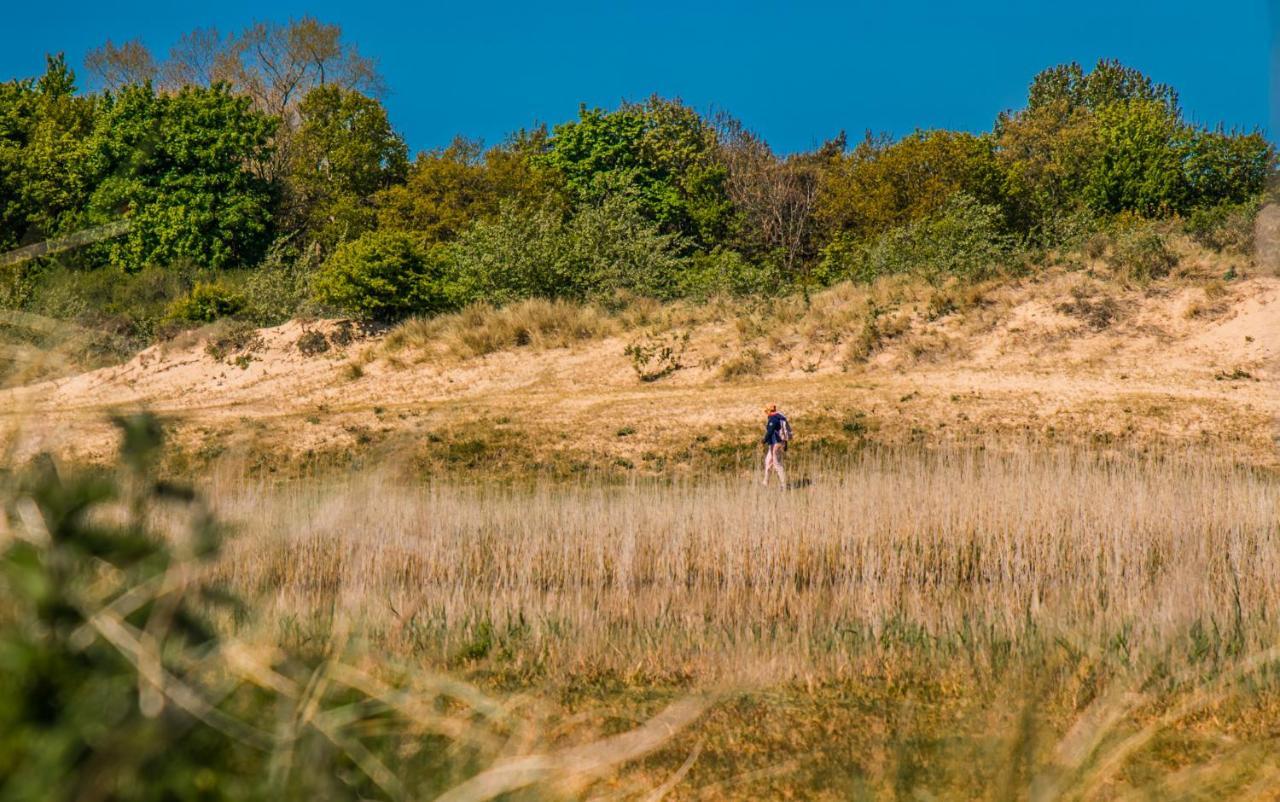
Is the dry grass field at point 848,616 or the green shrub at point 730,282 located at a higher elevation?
the green shrub at point 730,282

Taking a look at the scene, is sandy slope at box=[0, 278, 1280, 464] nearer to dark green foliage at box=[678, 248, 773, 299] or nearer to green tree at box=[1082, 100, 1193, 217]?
dark green foliage at box=[678, 248, 773, 299]

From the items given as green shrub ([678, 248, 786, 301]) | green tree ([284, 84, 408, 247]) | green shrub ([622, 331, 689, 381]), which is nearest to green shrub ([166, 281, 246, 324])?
green shrub ([678, 248, 786, 301])

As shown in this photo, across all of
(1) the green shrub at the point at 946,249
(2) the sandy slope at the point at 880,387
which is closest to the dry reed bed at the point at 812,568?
(2) the sandy slope at the point at 880,387

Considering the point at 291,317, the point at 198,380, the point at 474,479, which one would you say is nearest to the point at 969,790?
the point at 474,479

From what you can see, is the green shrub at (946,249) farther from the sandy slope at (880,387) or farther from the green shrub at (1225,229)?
the green shrub at (1225,229)

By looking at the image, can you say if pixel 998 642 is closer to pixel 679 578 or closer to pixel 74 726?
pixel 679 578

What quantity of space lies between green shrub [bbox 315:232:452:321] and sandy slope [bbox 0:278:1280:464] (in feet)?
6.69

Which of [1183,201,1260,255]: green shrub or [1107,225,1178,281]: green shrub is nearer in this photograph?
[1107,225,1178,281]: green shrub

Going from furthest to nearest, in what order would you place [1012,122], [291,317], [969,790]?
[1012,122] → [291,317] → [969,790]

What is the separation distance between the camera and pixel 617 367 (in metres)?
31.9

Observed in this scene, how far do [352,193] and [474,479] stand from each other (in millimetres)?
40318

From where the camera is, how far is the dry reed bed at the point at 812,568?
28.1 ft

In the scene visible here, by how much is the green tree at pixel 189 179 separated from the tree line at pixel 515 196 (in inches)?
3.7

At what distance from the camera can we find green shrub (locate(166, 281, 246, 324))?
39.9m
